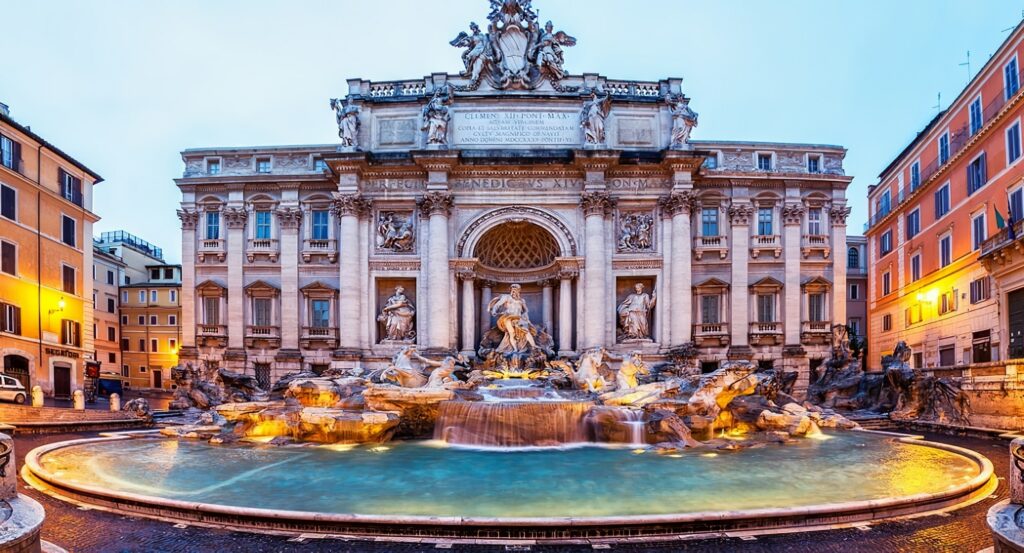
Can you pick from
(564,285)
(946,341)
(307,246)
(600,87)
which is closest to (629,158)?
(600,87)

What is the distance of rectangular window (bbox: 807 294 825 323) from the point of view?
3186 cm

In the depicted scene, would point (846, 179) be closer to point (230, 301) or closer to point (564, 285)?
point (564, 285)

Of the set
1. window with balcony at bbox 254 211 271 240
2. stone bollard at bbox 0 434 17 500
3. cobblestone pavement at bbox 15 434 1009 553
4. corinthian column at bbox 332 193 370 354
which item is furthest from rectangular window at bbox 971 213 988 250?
stone bollard at bbox 0 434 17 500

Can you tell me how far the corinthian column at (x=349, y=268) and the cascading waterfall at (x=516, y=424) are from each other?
11.8 metres

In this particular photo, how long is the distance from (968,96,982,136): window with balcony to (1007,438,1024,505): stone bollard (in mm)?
28718

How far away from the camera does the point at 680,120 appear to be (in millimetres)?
30484

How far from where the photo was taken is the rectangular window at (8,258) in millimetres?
30141

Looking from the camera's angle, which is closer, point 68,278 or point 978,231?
point 978,231

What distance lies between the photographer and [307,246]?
32.1m

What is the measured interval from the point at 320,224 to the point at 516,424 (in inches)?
697

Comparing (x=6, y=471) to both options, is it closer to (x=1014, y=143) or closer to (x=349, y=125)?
(x=349, y=125)

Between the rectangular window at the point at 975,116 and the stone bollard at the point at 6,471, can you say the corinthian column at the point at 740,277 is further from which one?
the stone bollard at the point at 6,471

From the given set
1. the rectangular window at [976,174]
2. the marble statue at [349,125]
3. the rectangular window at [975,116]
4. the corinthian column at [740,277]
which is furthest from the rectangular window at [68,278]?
the rectangular window at [975,116]

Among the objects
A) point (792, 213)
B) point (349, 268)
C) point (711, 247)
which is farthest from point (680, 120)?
point (349, 268)
